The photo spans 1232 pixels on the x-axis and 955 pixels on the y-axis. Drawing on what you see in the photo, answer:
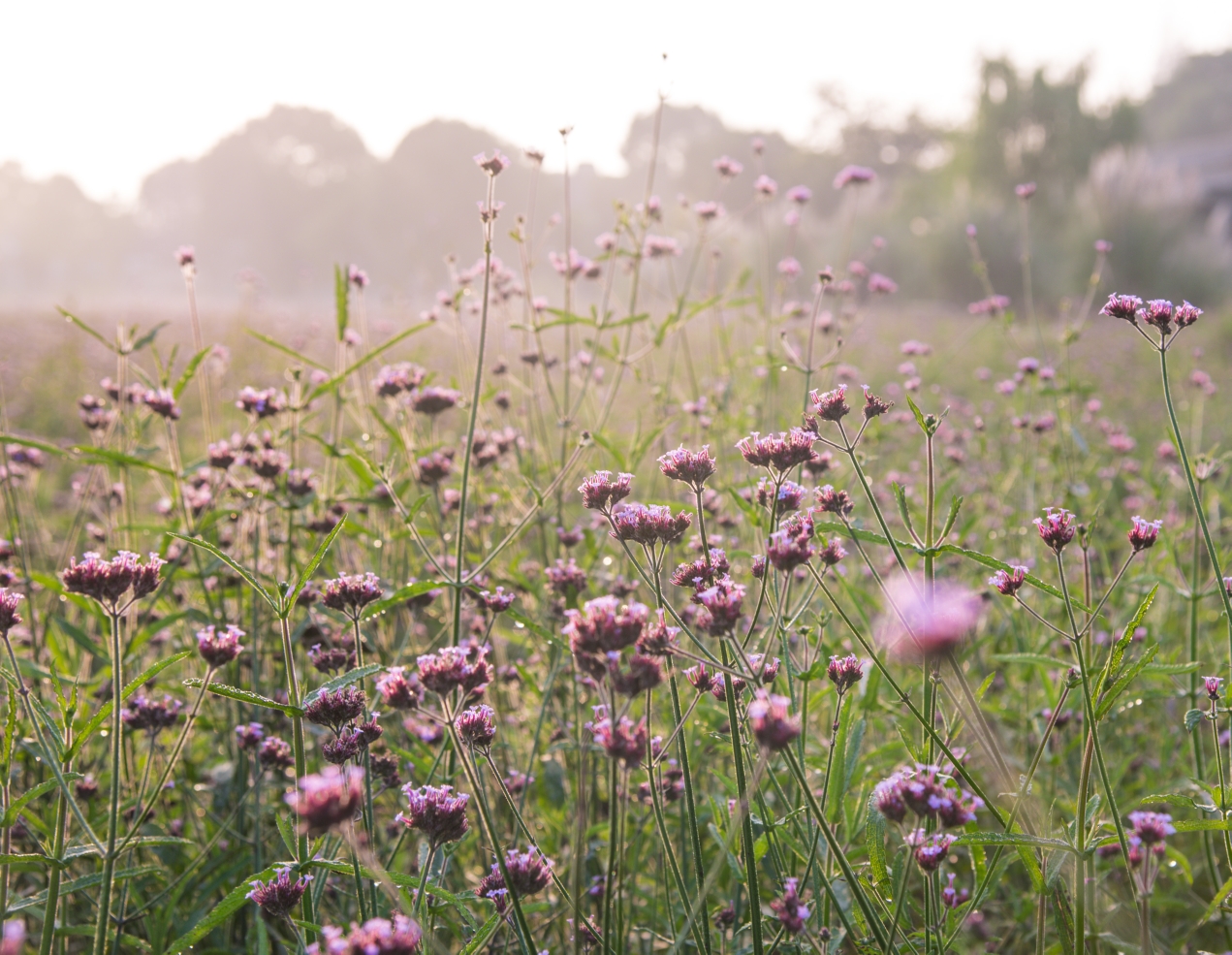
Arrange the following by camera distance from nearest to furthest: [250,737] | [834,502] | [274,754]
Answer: [834,502]
[274,754]
[250,737]

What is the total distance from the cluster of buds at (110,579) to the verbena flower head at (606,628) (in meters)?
0.68

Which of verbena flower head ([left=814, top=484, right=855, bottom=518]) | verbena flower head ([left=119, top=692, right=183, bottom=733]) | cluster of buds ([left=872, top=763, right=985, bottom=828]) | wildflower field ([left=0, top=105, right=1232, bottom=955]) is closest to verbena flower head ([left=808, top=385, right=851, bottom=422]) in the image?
wildflower field ([left=0, top=105, right=1232, bottom=955])

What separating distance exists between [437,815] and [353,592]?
0.42 meters

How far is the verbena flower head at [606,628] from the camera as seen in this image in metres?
1.02

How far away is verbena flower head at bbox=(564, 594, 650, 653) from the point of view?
1022 millimetres

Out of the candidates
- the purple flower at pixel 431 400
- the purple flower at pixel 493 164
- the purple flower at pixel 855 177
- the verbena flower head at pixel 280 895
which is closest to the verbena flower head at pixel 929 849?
the verbena flower head at pixel 280 895

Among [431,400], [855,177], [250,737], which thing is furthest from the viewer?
[855,177]

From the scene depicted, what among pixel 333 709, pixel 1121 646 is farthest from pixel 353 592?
pixel 1121 646

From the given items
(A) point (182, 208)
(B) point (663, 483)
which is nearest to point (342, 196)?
(A) point (182, 208)

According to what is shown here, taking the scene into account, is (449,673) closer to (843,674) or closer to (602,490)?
(602,490)

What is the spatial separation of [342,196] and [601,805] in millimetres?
50847

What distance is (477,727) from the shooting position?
4.17 ft

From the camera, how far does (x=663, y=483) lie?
353 centimetres

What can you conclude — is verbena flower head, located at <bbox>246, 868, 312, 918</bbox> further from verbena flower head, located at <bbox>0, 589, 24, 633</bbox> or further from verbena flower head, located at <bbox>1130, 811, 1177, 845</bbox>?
verbena flower head, located at <bbox>1130, 811, 1177, 845</bbox>
